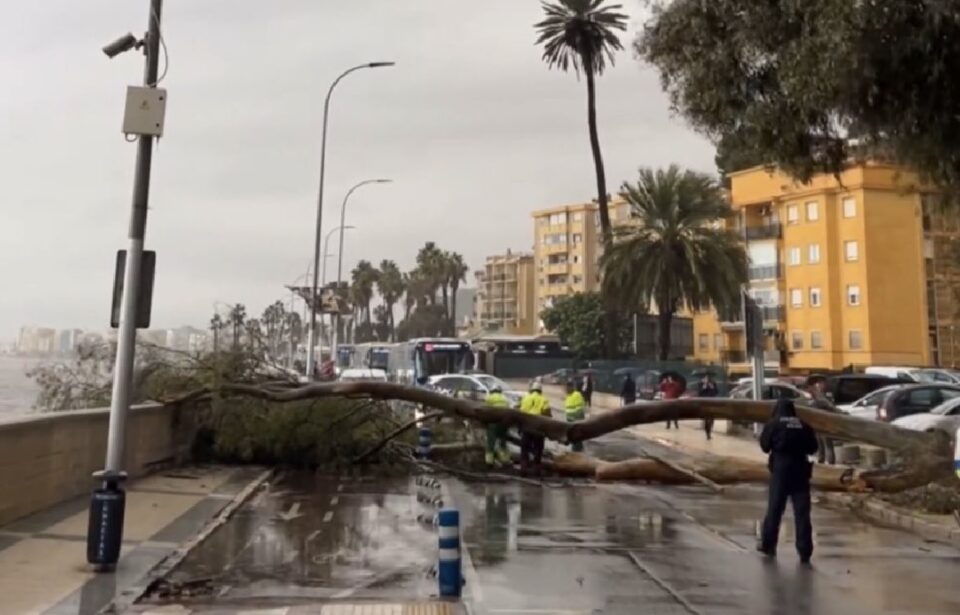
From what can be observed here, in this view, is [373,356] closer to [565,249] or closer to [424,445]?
[424,445]

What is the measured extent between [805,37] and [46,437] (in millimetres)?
11348

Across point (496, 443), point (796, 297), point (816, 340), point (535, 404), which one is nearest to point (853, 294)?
point (816, 340)

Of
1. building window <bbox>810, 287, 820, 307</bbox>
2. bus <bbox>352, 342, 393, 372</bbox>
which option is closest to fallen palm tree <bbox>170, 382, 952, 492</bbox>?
bus <bbox>352, 342, 393, 372</bbox>

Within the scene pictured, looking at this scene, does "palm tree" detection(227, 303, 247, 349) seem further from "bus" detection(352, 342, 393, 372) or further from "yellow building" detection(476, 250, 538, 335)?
"yellow building" detection(476, 250, 538, 335)

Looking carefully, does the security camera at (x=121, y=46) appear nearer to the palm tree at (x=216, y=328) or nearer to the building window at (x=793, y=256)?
the palm tree at (x=216, y=328)

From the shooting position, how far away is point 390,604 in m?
8.77

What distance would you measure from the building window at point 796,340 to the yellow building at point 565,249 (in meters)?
58.0

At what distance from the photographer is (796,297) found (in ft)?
213

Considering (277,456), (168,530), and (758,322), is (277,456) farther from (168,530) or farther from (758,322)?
(758,322)

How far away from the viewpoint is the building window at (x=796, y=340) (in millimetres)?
64375

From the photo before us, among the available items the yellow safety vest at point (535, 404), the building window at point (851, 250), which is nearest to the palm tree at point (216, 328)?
the yellow safety vest at point (535, 404)

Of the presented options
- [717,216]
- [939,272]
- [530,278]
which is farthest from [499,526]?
[530,278]

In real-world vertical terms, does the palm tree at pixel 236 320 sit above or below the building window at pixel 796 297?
below

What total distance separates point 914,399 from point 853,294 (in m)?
37.2
